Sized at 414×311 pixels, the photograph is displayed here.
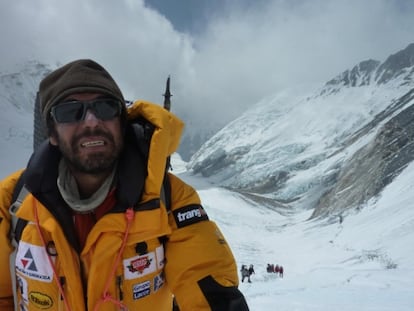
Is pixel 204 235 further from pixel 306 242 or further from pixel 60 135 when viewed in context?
pixel 306 242

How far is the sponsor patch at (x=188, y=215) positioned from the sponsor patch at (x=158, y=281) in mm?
453

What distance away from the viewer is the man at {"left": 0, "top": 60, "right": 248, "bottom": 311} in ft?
9.64

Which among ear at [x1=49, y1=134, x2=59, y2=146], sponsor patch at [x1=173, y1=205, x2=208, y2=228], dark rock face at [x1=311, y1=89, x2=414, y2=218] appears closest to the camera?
sponsor patch at [x1=173, y1=205, x2=208, y2=228]

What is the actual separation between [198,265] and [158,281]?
0.38 metres

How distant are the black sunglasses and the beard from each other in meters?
0.13

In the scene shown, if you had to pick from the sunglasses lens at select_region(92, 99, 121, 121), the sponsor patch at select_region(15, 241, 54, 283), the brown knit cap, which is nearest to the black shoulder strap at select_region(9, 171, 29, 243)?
the sponsor patch at select_region(15, 241, 54, 283)

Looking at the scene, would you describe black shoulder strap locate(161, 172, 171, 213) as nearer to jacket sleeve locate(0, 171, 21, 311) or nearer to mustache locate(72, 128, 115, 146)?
mustache locate(72, 128, 115, 146)

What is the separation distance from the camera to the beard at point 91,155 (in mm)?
3203

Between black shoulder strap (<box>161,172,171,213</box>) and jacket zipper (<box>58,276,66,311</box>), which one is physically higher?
black shoulder strap (<box>161,172,171,213</box>)

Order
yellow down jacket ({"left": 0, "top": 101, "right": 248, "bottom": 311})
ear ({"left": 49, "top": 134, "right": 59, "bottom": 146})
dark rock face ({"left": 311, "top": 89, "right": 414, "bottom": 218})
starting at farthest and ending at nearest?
dark rock face ({"left": 311, "top": 89, "right": 414, "bottom": 218}) < ear ({"left": 49, "top": 134, "right": 59, "bottom": 146}) < yellow down jacket ({"left": 0, "top": 101, "right": 248, "bottom": 311})

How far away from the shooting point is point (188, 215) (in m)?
3.21

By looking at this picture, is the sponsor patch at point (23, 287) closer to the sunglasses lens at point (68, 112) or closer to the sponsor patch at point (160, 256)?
the sponsor patch at point (160, 256)

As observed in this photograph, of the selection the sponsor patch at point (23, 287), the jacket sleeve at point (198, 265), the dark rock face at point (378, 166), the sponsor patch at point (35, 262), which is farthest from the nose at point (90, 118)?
the dark rock face at point (378, 166)

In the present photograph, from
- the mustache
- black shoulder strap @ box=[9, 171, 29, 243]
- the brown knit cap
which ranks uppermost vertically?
the brown knit cap
